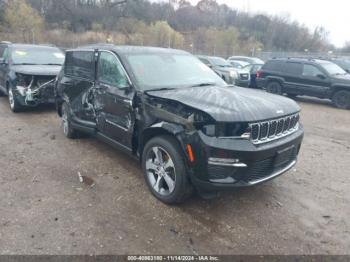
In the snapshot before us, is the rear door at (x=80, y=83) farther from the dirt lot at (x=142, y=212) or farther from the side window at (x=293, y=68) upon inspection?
the side window at (x=293, y=68)

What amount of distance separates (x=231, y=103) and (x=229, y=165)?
0.72m

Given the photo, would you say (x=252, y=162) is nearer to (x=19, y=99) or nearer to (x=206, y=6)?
(x=19, y=99)

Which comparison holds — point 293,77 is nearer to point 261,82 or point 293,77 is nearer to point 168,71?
point 261,82

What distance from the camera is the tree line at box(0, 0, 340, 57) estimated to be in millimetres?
36875

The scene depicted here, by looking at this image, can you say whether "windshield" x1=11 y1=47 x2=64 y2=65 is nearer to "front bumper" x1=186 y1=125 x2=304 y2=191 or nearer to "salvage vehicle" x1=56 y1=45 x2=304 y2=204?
"salvage vehicle" x1=56 y1=45 x2=304 y2=204

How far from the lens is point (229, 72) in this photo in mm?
13461

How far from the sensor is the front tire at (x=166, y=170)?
3254mm

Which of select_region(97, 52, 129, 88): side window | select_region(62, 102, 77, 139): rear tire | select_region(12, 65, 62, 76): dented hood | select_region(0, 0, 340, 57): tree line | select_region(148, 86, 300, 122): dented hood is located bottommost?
select_region(62, 102, 77, 139): rear tire

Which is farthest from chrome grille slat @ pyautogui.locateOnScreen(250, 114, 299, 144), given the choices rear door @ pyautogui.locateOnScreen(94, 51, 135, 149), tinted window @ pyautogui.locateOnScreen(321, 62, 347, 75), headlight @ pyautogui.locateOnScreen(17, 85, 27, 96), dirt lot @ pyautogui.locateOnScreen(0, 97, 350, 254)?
tinted window @ pyautogui.locateOnScreen(321, 62, 347, 75)

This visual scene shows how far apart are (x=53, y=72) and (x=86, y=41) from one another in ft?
113

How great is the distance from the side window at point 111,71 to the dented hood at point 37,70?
12.3ft

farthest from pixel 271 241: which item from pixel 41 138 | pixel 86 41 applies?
pixel 86 41

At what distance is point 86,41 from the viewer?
129ft

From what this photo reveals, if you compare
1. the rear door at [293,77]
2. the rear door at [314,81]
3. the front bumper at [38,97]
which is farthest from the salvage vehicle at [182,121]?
the rear door at [293,77]
